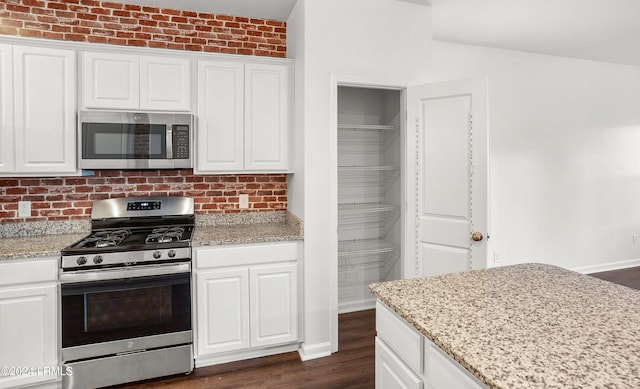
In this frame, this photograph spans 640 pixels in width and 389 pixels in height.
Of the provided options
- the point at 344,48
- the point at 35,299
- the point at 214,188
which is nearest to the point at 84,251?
the point at 35,299

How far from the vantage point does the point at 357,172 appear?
384 cm

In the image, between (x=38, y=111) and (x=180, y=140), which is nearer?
(x=38, y=111)

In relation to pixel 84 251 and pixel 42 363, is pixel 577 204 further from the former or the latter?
pixel 42 363

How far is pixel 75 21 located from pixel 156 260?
2046 millimetres

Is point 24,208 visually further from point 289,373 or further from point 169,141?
point 289,373

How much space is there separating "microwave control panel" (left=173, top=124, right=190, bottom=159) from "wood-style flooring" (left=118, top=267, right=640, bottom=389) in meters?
1.60

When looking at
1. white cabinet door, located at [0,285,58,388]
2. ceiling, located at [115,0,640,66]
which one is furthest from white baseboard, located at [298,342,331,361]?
ceiling, located at [115,0,640,66]

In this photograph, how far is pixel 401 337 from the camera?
139cm

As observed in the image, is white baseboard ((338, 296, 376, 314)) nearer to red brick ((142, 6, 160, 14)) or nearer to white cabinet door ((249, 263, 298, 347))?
white cabinet door ((249, 263, 298, 347))

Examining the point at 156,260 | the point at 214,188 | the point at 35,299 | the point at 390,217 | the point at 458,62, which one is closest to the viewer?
the point at 35,299

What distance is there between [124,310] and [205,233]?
2.53ft

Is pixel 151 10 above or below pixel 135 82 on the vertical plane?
above

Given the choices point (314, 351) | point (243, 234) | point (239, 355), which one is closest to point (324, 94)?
point (243, 234)

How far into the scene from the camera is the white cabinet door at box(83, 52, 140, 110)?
2.62 m
